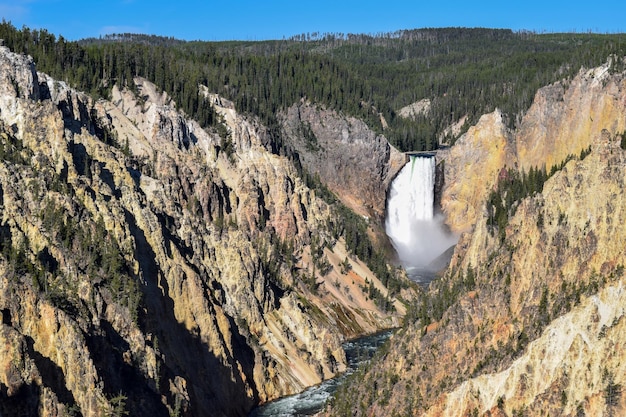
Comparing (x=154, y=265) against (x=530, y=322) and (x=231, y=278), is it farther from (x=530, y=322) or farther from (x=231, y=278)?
(x=530, y=322)

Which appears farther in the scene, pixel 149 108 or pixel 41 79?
pixel 149 108

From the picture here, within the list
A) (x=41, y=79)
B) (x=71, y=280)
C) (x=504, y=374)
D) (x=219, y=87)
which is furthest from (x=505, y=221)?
(x=219, y=87)

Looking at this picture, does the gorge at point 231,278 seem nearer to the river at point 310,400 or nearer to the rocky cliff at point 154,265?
the rocky cliff at point 154,265

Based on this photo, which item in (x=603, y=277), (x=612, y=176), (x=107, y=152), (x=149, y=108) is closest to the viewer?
(x=603, y=277)

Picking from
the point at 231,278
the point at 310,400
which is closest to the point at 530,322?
the point at 310,400

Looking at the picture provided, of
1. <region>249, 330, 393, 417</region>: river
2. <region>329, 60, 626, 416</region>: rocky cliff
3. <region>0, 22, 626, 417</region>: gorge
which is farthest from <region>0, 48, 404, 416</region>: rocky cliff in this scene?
<region>329, 60, 626, 416</region>: rocky cliff

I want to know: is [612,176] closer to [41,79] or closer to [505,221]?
[505,221]

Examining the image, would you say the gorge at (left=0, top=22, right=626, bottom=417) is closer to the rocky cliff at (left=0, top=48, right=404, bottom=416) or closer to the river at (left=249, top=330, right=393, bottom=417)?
the rocky cliff at (left=0, top=48, right=404, bottom=416)
